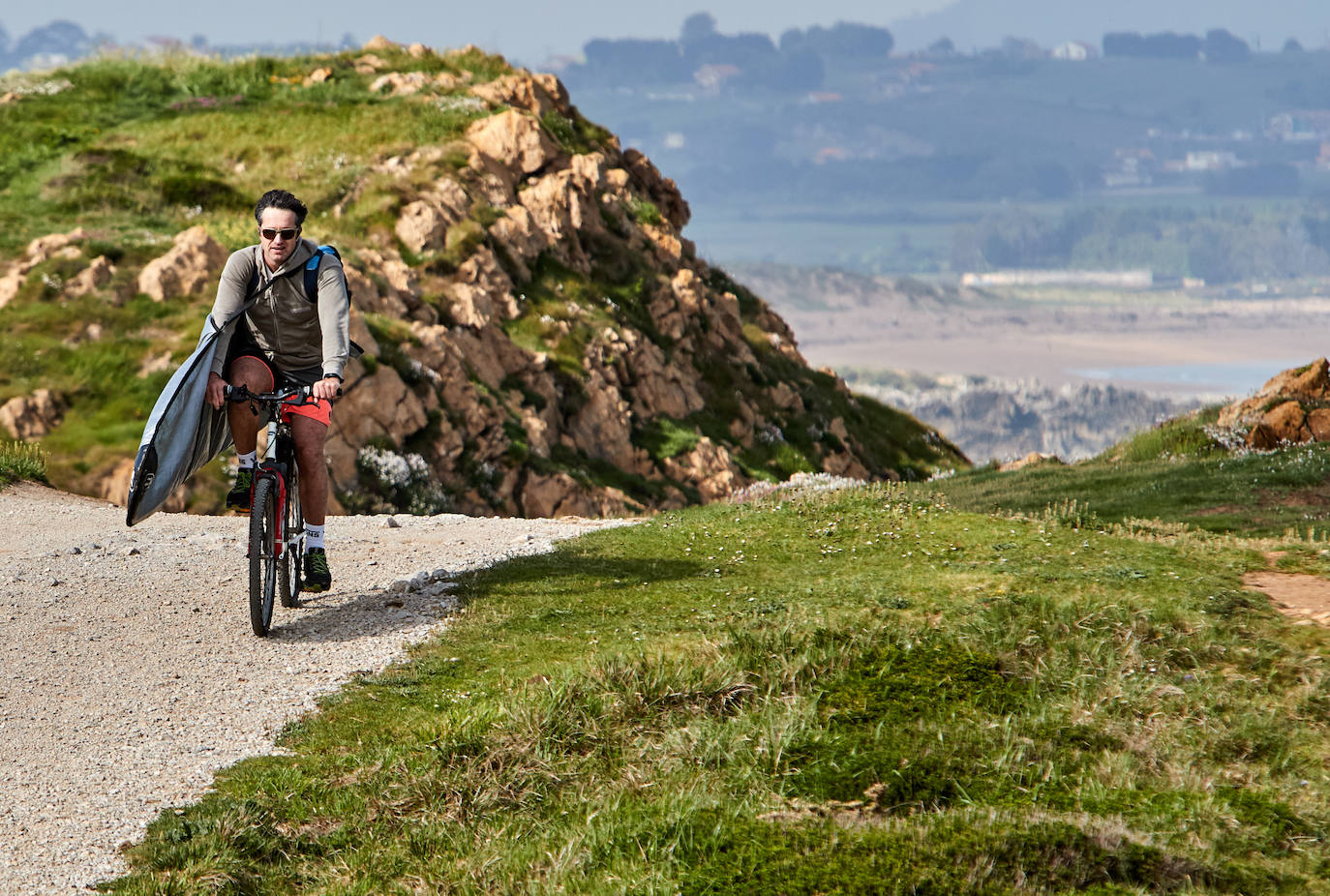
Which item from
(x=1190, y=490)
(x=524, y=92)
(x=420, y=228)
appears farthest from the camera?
(x=524, y=92)

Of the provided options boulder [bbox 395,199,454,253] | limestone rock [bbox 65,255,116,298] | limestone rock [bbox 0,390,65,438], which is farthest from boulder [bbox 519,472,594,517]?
limestone rock [bbox 65,255,116,298]

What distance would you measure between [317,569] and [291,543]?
342 millimetres

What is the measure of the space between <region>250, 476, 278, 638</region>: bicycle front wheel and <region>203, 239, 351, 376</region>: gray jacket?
116 centimetres

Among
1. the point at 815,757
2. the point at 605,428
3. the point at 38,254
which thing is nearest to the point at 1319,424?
the point at 605,428

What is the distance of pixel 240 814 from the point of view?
6.62 meters

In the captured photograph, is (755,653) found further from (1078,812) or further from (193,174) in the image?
(193,174)

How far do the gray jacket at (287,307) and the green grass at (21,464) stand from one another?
31.2ft

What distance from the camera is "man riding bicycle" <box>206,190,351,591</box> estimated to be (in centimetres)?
953

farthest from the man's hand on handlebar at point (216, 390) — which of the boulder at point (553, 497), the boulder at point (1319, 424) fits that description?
the boulder at point (1319, 424)

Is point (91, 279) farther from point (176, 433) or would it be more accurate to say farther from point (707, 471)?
point (176, 433)

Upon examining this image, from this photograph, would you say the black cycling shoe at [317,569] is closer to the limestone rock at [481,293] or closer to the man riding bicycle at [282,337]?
the man riding bicycle at [282,337]

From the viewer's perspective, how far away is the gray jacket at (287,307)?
956cm

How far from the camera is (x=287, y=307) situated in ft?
32.0

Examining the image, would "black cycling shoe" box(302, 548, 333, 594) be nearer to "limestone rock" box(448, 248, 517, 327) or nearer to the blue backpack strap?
the blue backpack strap
